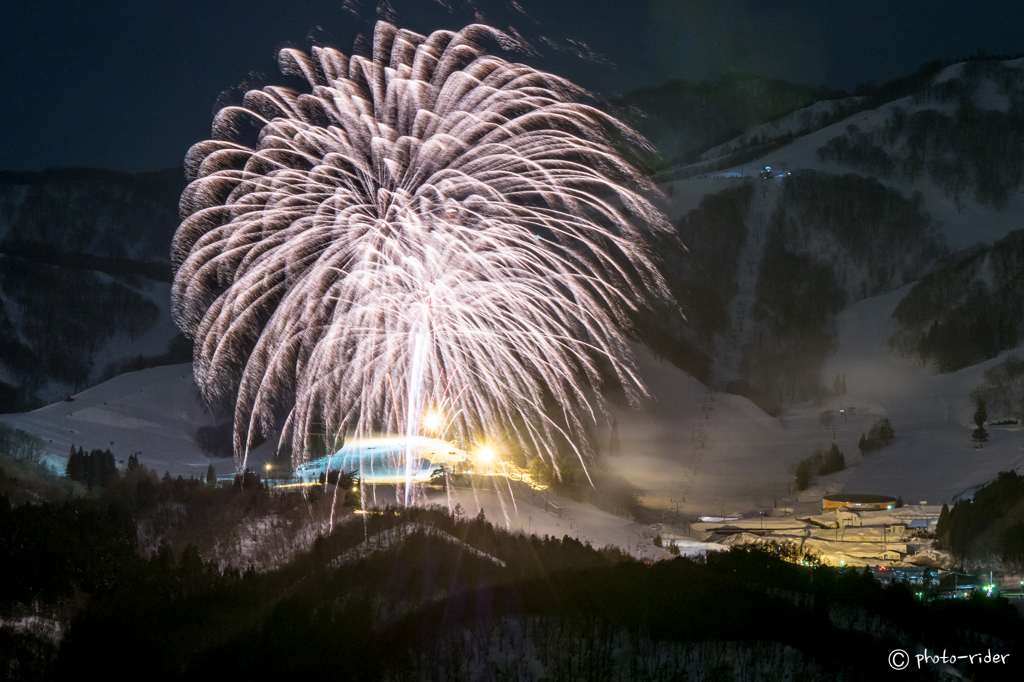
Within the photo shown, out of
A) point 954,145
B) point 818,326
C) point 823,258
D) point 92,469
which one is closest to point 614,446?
point 92,469

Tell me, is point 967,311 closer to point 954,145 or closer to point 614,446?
point 954,145

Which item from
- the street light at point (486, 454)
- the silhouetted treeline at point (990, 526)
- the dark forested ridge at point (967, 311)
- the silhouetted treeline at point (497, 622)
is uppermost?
the dark forested ridge at point (967, 311)

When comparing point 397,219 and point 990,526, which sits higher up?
Result: point 397,219

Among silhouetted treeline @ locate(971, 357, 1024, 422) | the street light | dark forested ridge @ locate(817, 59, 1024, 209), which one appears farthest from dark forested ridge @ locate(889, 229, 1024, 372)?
the street light

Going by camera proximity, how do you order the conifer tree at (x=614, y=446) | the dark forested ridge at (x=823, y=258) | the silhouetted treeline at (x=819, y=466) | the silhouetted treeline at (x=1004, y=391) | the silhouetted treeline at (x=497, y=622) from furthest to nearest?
the dark forested ridge at (x=823, y=258) < the conifer tree at (x=614, y=446) < the silhouetted treeline at (x=1004, y=391) < the silhouetted treeline at (x=819, y=466) < the silhouetted treeline at (x=497, y=622)

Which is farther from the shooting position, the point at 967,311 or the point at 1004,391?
the point at 967,311

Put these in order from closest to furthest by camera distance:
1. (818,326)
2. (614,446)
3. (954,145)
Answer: (614,446), (818,326), (954,145)

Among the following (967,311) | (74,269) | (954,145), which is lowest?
(967,311)

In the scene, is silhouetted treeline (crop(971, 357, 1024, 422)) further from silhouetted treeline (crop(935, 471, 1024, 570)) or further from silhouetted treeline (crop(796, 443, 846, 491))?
silhouetted treeline (crop(935, 471, 1024, 570))

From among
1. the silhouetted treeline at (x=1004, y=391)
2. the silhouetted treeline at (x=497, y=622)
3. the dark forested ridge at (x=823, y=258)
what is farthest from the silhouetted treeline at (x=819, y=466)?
the silhouetted treeline at (x=497, y=622)

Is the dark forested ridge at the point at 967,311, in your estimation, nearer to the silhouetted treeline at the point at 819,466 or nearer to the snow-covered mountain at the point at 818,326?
the snow-covered mountain at the point at 818,326

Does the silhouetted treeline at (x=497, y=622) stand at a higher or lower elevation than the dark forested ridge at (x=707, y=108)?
lower
